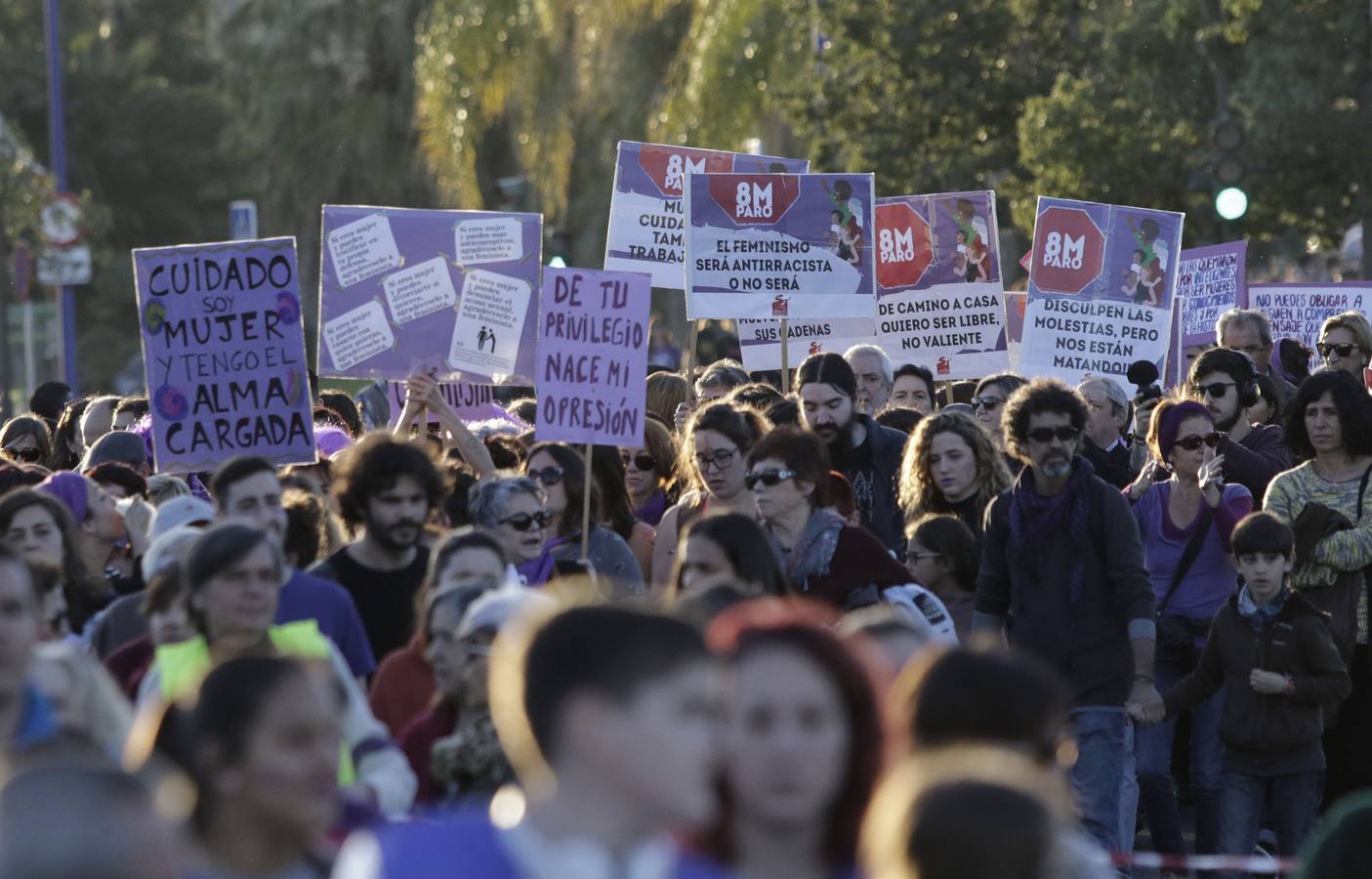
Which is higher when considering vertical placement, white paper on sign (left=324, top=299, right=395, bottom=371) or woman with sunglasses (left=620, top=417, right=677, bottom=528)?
white paper on sign (left=324, top=299, right=395, bottom=371)

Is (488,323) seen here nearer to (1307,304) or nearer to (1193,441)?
(1193,441)

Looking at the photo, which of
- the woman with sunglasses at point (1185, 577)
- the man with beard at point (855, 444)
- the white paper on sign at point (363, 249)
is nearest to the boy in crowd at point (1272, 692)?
the woman with sunglasses at point (1185, 577)

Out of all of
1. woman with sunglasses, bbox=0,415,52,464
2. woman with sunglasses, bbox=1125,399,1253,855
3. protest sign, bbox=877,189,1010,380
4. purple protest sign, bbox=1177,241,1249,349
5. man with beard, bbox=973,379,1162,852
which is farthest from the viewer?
purple protest sign, bbox=1177,241,1249,349

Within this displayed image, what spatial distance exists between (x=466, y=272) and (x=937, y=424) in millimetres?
3763

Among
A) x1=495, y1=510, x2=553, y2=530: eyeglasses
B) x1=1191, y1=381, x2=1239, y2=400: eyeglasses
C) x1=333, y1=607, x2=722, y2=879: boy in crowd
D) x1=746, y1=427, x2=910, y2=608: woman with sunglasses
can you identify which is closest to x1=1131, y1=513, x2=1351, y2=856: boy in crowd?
x1=746, y1=427, x2=910, y2=608: woman with sunglasses

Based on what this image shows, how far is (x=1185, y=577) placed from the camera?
30.0ft

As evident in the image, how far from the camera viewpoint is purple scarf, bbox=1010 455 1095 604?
7.90 m

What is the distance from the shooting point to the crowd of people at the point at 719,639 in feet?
9.73

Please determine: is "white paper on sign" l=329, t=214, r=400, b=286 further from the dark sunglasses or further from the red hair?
the red hair

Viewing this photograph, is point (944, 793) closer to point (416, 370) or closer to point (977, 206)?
point (416, 370)

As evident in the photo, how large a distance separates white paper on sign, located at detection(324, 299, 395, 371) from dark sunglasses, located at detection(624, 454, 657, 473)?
185 cm

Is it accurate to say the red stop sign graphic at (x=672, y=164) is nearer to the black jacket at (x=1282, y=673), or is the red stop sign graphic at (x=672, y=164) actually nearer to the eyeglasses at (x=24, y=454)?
the eyeglasses at (x=24, y=454)

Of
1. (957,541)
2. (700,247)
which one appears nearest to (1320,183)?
(700,247)

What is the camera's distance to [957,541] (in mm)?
8414
